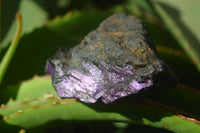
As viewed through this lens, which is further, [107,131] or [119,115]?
[107,131]

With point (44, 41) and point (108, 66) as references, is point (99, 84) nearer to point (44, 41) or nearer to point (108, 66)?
point (108, 66)

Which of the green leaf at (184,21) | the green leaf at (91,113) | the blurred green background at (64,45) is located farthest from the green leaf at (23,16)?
the green leaf at (184,21)

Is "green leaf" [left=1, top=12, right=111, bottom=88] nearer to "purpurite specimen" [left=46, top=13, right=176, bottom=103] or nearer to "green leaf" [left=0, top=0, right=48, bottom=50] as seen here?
"green leaf" [left=0, top=0, right=48, bottom=50]

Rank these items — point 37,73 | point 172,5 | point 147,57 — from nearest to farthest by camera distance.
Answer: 1. point 147,57
2. point 37,73
3. point 172,5

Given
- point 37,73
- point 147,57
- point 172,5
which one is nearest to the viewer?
point 147,57

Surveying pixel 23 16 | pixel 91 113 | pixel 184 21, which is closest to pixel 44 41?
pixel 23 16

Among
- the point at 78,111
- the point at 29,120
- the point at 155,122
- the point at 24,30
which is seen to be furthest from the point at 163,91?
→ the point at 24,30

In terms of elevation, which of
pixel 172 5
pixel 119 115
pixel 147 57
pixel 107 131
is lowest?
pixel 107 131

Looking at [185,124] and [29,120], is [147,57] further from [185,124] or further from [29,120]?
[29,120]
